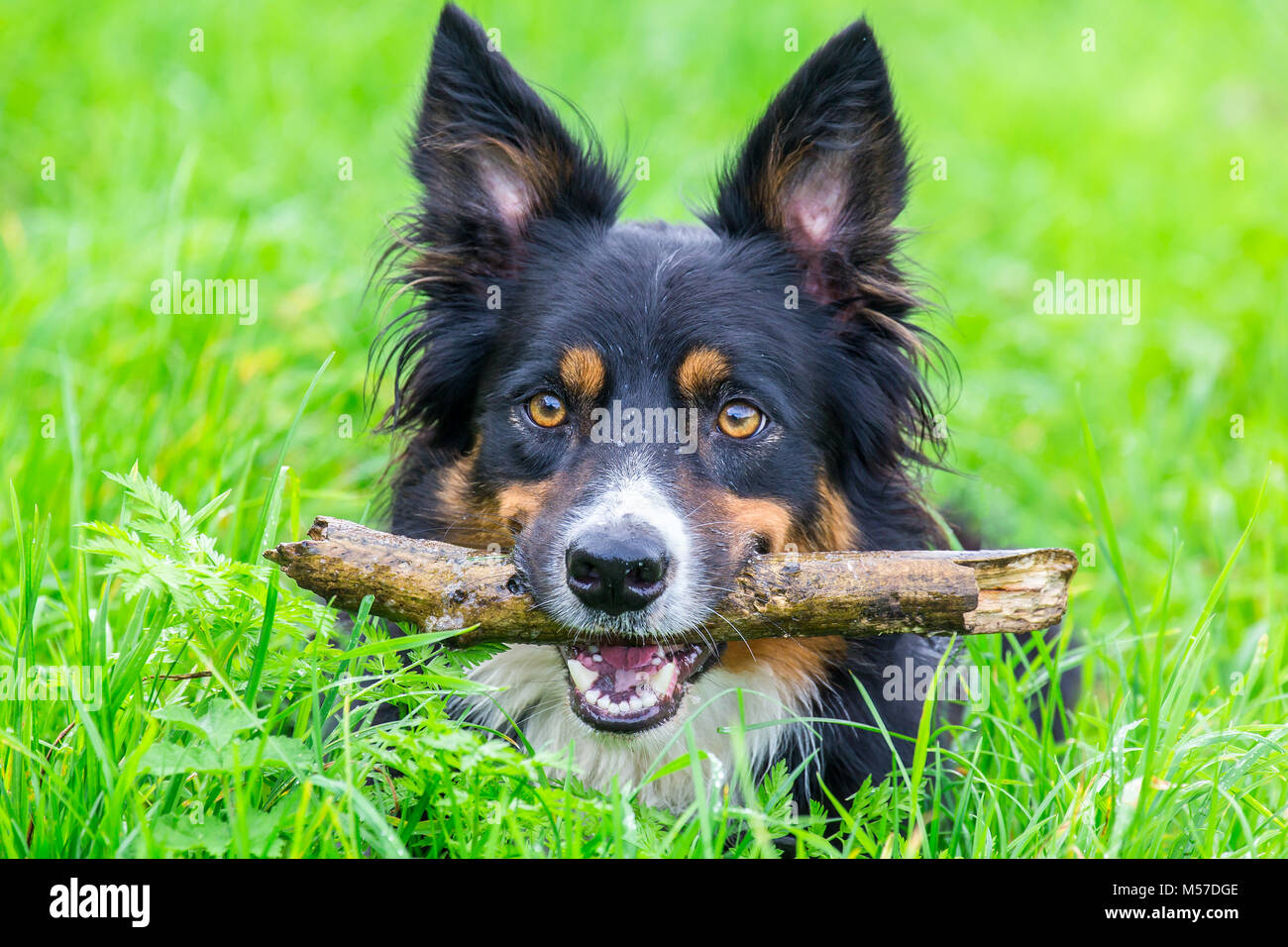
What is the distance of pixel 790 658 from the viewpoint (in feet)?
12.8

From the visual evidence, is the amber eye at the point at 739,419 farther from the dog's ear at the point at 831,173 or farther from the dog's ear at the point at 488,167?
the dog's ear at the point at 488,167

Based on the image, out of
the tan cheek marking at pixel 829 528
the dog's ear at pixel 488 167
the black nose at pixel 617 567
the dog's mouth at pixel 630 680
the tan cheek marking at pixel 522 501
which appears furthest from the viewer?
the dog's ear at pixel 488 167

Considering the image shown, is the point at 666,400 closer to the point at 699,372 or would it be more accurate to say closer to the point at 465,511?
the point at 699,372

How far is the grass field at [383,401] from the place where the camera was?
10.2 feet

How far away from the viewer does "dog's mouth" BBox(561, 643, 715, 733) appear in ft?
11.5

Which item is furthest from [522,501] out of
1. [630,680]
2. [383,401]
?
[383,401]

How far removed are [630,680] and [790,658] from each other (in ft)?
1.84

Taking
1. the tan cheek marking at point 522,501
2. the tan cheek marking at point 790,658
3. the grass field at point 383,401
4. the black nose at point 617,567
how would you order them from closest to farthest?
the grass field at point 383,401 → the black nose at point 617,567 → the tan cheek marking at point 522,501 → the tan cheek marking at point 790,658

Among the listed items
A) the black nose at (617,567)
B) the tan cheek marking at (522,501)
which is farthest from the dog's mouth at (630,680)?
the tan cheek marking at (522,501)

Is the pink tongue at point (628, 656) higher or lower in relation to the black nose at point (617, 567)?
lower

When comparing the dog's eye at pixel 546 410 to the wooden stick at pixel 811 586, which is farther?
the dog's eye at pixel 546 410

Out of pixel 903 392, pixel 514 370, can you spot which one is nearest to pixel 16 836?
pixel 514 370

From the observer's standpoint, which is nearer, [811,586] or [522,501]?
[811,586]
